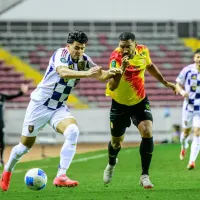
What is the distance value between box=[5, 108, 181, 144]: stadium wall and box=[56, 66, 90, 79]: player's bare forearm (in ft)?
72.8

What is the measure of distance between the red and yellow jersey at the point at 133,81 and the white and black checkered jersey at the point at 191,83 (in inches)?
192

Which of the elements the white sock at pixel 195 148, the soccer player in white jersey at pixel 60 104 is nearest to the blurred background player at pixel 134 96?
the soccer player in white jersey at pixel 60 104

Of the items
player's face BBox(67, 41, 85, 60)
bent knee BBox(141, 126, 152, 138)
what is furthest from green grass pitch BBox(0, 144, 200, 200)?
player's face BBox(67, 41, 85, 60)

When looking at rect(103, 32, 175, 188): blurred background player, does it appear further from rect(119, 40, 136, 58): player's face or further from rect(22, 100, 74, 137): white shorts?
rect(22, 100, 74, 137): white shorts

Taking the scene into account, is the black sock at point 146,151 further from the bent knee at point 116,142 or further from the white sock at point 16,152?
the white sock at point 16,152

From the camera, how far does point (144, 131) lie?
1073 cm

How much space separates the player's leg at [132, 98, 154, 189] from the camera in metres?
10.7

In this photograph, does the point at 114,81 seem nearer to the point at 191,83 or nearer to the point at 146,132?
the point at 146,132

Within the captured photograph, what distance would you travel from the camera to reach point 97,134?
3262 cm

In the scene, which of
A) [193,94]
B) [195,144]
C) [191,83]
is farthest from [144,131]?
[193,94]

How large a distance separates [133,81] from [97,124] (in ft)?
71.9

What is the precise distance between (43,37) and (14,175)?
2420cm

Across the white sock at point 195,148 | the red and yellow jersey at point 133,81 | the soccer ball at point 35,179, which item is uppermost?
the red and yellow jersey at point 133,81

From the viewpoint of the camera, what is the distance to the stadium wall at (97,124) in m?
31.9
